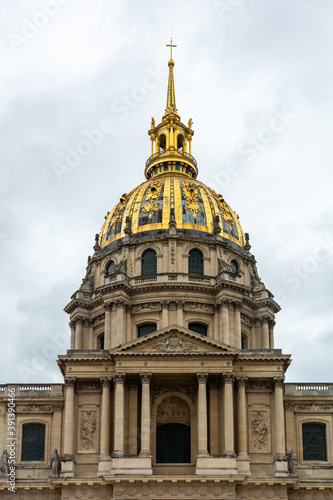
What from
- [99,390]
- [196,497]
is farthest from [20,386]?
[196,497]

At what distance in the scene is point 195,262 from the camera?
70.1m

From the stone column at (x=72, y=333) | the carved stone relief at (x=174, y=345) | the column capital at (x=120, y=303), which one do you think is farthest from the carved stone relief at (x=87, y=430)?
the stone column at (x=72, y=333)

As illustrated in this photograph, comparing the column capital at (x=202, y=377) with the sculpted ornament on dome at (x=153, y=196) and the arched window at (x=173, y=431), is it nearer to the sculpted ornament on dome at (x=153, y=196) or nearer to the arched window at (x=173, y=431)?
the arched window at (x=173, y=431)

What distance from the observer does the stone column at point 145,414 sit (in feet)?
177

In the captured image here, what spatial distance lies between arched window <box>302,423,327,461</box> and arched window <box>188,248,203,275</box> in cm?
1729

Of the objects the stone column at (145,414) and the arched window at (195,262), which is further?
the arched window at (195,262)

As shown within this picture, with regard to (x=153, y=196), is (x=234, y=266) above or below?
below

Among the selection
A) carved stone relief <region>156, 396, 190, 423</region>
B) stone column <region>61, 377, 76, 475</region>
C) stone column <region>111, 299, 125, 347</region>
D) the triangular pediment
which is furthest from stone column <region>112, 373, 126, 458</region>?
stone column <region>111, 299, 125, 347</region>

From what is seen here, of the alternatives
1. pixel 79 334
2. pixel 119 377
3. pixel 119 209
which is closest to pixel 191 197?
pixel 119 209

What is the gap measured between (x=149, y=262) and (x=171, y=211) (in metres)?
5.09

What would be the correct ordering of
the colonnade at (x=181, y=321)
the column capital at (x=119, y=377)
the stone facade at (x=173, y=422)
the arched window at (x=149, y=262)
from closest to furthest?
the stone facade at (x=173, y=422), the column capital at (x=119, y=377), the colonnade at (x=181, y=321), the arched window at (x=149, y=262)

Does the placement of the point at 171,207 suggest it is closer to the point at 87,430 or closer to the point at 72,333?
the point at 72,333

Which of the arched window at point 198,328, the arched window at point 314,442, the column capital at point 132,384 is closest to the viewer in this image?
the column capital at point 132,384

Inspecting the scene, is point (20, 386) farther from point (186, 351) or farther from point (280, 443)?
point (280, 443)
